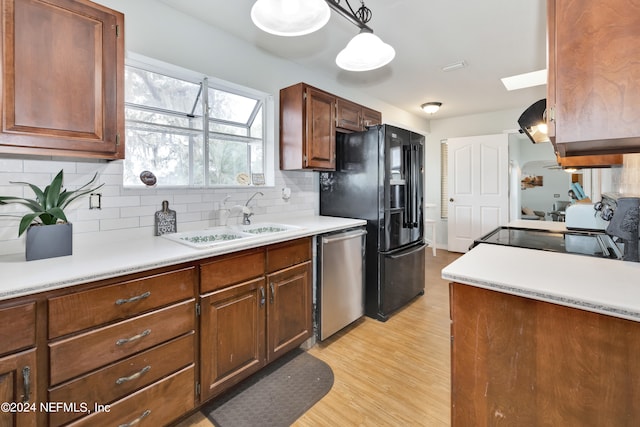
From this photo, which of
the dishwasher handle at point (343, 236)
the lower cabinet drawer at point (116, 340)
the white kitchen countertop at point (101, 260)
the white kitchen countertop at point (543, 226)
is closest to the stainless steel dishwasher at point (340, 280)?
the dishwasher handle at point (343, 236)

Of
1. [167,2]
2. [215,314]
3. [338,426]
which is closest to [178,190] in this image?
[215,314]

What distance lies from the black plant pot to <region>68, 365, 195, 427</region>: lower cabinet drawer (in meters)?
0.74

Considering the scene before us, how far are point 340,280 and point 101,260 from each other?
1657 millimetres

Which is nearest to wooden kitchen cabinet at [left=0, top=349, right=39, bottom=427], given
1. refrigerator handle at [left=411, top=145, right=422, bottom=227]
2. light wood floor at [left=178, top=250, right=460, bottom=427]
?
light wood floor at [left=178, top=250, right=460, bottom=427]

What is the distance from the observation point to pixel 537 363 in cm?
104

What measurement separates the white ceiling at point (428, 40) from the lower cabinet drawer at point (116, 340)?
2.12 meters

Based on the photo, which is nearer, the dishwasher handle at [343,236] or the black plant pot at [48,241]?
the black plant pot at [48,241]

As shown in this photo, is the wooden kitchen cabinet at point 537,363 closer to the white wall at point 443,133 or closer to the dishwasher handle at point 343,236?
the dishwasher handle at point 343,236

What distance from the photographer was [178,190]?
83.1 inches

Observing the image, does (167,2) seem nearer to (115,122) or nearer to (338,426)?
(115,122)

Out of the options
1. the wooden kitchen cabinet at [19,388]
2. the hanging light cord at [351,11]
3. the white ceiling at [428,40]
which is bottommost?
the wooden kitchen cabinet at [19,388]

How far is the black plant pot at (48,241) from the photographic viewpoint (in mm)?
1324

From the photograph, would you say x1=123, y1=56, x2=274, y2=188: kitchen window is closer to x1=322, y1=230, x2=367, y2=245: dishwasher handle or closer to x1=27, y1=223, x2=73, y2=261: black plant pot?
x1=27, y1=223, x2=73, y2=261: black plant pot

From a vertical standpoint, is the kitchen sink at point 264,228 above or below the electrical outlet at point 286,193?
below
